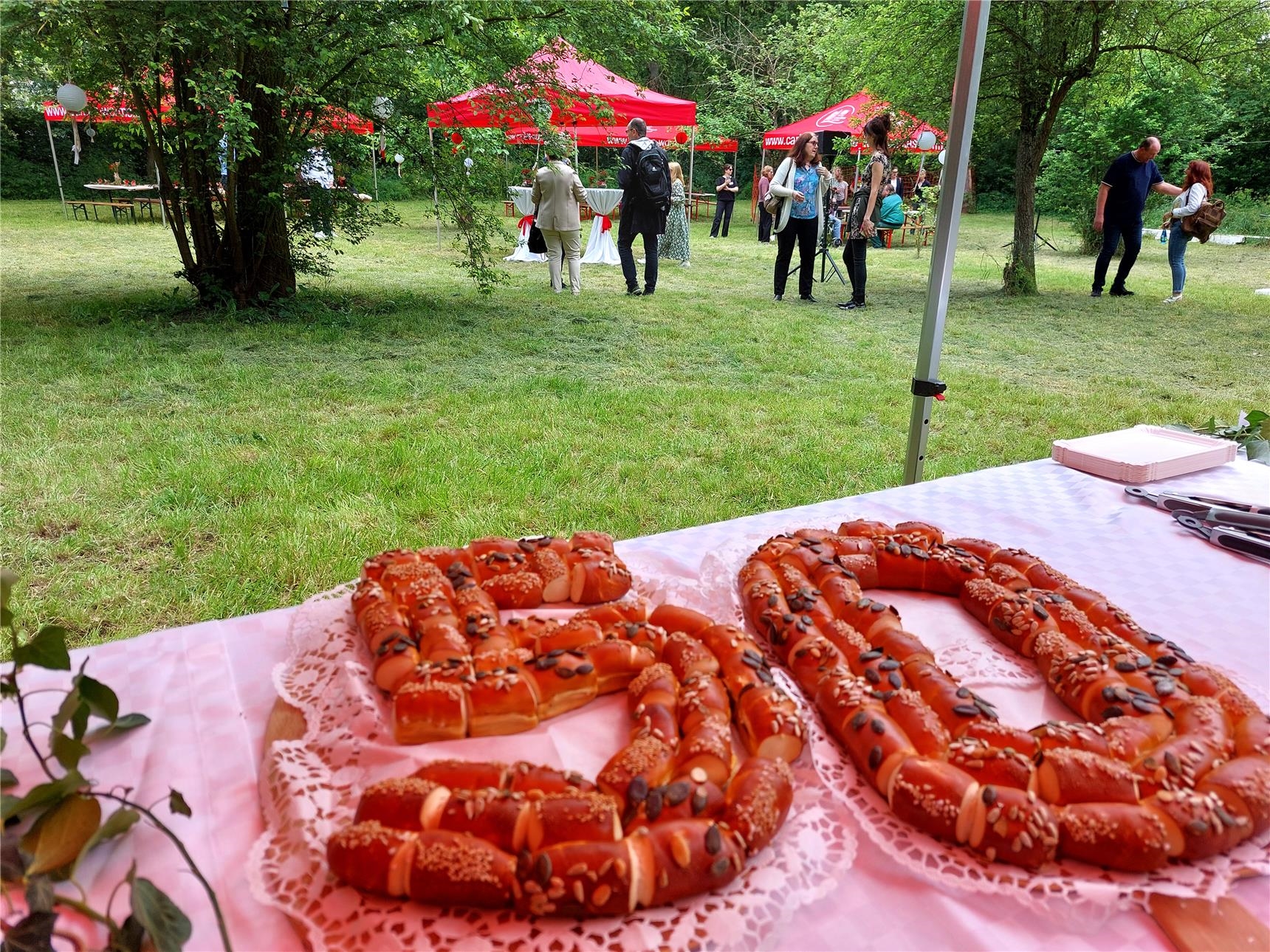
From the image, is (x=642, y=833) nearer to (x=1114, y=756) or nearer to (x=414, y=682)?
(x=414, y=682)

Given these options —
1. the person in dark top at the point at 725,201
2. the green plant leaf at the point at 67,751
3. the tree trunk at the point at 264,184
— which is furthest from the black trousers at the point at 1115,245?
the green plant leaf at the point at 67,751

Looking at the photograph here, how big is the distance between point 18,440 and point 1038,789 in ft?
17.1

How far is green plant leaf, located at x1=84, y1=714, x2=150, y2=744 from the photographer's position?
1180mm

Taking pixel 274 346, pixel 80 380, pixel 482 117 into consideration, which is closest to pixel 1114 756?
pixel 80 380

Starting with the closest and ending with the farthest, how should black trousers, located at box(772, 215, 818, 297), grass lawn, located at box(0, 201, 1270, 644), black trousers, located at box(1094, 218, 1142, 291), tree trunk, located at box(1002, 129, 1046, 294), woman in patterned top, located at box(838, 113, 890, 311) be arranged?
1. grass lawn, located at box(0, 201, 1270, 644)
2. woman in patterned top, located at box(838, 113, 890, 311)
3. black trousers, located at box(772, 215, 818, 297)
4. black trousers, located at box(1094, 218, 1142, 291)
5. tree trunk, located at box(1002, 129, 1046, 294)

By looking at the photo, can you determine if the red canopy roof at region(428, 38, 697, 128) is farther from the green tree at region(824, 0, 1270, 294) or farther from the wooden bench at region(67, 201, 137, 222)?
the wooden bench at region(67, 201, 137, 222)

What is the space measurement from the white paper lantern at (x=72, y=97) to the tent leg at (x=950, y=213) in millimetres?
8302

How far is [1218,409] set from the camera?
5715 mm

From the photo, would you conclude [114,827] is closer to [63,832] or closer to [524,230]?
[63,832]

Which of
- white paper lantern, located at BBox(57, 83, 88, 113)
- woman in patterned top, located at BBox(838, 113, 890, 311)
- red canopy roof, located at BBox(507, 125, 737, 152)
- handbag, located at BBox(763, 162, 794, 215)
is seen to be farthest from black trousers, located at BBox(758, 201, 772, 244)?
white paper lantern, located at BBox(57, 83, 88, 113)

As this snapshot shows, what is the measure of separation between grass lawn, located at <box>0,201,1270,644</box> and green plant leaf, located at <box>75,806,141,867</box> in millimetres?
2157

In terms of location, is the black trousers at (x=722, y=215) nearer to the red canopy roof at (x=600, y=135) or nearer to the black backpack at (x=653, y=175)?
the red canopy roof at (x=600, y=135)

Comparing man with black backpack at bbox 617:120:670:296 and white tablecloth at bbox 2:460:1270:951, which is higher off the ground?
man with black backpack at bbox 617:120:670:296

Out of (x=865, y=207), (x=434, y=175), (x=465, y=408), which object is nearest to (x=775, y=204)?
(x=865, y=207)
